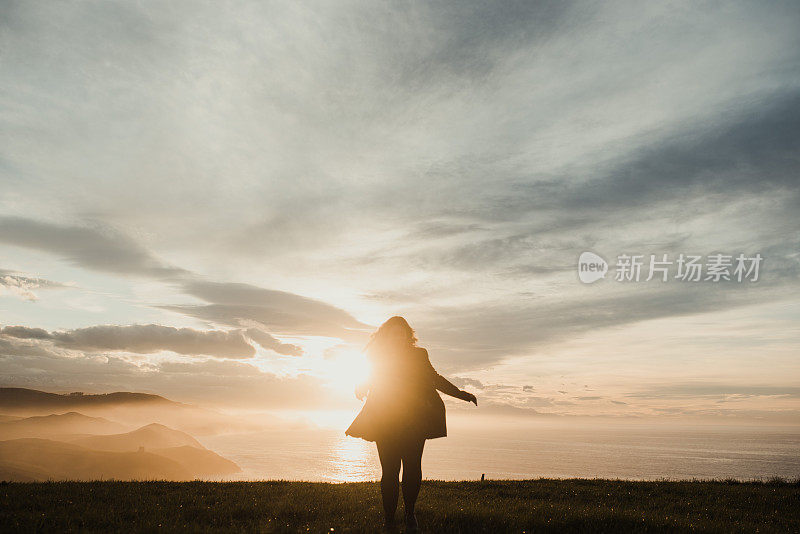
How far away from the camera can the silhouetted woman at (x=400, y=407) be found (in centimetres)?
676

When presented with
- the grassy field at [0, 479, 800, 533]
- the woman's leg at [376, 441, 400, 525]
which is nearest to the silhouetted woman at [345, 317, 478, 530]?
the woman's leg at [376, 441, 400, 525]

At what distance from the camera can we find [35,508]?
26.9 ft

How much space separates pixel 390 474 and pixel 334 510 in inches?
99.2

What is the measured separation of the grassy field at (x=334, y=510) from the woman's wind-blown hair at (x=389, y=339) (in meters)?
2.58

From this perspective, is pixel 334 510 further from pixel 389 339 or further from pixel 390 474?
pixel 389 339

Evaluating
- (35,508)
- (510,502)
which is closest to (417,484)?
(510,502)

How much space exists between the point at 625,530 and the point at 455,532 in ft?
9.57

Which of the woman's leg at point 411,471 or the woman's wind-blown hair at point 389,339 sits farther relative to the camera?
the woman's wind-blown hair at point 389,339

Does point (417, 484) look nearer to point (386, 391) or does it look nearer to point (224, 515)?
point (386, 391)

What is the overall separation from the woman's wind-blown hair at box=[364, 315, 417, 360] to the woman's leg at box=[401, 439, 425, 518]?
1351mm

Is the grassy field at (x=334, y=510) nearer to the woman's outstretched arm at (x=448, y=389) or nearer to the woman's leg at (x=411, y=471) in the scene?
the woman's leg at (x=411, y=471)

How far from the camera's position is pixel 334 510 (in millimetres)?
8578

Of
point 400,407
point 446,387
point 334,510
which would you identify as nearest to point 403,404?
point 400,407

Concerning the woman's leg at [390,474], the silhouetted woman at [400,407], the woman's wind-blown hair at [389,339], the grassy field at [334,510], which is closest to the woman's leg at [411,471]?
the silhouetted woman at [400,407]
